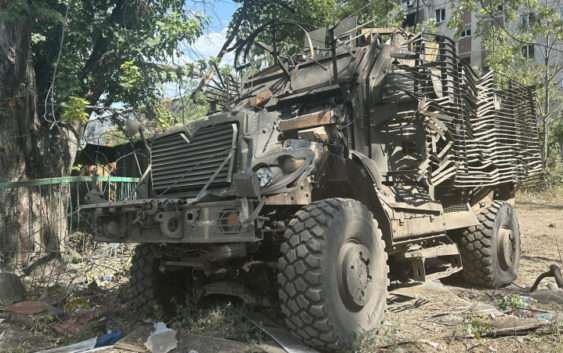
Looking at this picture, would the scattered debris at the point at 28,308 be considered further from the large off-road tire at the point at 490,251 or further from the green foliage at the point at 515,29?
the green foliage at the point at 515,29

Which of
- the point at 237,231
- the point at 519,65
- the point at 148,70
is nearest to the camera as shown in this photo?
the point at 237,231

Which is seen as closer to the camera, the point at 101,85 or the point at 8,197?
the point at 8,197

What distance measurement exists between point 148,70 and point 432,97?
205 inches

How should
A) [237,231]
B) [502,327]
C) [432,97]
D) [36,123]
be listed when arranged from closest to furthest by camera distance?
[237,231] → [502,327] → [432,97] → [36,123]

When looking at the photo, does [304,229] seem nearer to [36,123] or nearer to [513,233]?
[513,233]

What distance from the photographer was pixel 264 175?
4156 millimetres

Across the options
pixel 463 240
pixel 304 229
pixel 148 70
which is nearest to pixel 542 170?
pixel 463 240

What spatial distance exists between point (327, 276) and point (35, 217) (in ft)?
17.2

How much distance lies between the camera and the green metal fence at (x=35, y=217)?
6.99 metres

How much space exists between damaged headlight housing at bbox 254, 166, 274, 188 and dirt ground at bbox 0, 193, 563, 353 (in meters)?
1.23

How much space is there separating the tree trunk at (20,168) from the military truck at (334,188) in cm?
295

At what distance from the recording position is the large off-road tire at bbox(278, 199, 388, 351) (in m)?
3.64

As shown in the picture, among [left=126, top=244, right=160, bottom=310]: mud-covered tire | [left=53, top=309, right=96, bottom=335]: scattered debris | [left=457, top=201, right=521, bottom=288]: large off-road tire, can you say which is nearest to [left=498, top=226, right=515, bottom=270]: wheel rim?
[left=457, top=201, right=521, bottom=288]: large off-road tire

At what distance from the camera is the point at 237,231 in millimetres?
3691
